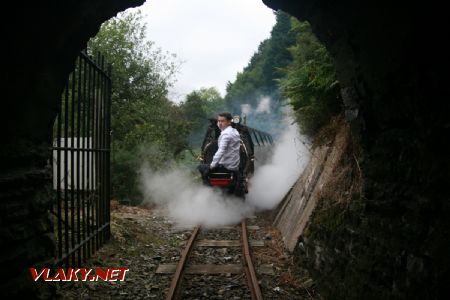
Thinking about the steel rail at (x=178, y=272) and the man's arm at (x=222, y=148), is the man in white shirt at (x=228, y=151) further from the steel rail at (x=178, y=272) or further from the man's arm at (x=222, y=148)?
the steel rail at (x=178, y=272)

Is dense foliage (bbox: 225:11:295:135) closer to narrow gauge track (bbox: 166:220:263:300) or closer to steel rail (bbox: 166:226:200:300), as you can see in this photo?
narrow gauge track (bbox: 166:220:263:300)

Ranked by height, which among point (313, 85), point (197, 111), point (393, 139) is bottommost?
point (393, 139)

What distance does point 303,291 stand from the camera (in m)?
4.44

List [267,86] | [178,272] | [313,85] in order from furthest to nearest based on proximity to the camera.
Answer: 1. [267,86]
2. [313,85]
3. [178,272]

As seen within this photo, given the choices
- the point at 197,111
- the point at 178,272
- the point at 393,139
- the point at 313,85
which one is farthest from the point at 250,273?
the point at 197,111

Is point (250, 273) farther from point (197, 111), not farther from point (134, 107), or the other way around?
point (197, 111)

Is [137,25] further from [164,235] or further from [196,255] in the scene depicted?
[196,255]

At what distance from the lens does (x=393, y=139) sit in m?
3.12

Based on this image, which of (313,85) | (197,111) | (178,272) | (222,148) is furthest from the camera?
(197,111)

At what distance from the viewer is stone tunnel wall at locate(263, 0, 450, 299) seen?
255 centimetres

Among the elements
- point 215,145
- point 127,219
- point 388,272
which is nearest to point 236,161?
point 215,145

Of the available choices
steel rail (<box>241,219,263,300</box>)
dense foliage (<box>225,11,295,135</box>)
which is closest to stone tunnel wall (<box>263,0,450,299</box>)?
steel rail (<box>241,219,263,300</box>)

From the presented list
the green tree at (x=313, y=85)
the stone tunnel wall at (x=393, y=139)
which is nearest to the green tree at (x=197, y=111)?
the green tree at (x=313, y=85)

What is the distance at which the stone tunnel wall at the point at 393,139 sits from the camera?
8.38 feet
